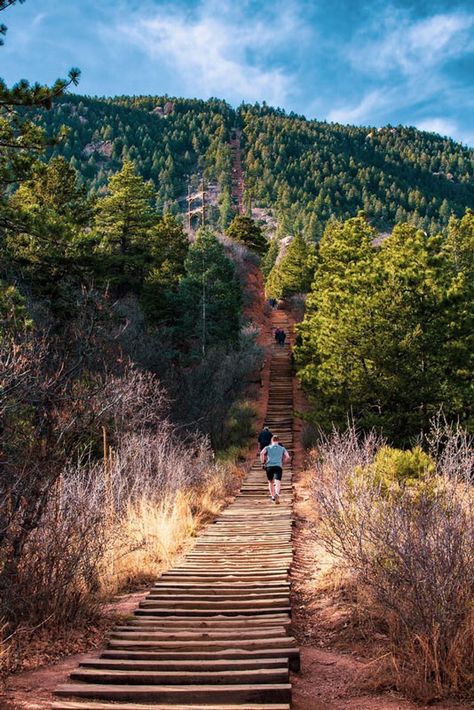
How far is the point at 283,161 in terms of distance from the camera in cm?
14700

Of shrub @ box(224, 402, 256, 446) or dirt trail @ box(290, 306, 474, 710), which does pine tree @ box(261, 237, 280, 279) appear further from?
dirt trail @ box(290, 306, 474, 710)

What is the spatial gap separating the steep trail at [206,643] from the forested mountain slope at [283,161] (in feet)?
289

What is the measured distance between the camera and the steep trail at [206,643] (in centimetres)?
372

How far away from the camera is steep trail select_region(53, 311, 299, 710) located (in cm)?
372

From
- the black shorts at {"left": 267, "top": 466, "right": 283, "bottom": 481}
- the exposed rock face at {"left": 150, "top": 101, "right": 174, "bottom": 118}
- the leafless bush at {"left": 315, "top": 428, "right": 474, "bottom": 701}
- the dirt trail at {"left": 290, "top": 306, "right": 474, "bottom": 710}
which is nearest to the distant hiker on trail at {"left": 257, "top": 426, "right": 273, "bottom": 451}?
the black shorts at {"left": 267, "top": 466, "right": 283, "bottom": 481}

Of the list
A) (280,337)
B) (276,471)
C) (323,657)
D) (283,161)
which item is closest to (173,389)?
(276,471)

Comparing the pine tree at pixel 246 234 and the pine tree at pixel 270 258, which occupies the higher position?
the pine tree at pixel 270 258

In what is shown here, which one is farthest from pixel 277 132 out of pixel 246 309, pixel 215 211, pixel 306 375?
pixel 306 375

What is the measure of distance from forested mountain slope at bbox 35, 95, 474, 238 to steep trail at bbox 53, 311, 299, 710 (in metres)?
88.2

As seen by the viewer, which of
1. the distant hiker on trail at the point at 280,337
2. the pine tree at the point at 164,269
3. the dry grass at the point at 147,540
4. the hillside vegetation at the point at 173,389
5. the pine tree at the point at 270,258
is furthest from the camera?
the pine tree at the point at 270,258

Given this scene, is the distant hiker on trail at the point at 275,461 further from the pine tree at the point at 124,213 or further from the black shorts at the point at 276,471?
the pine tree at the point at 124,213

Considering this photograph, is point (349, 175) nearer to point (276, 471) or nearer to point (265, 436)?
point (265, 436)

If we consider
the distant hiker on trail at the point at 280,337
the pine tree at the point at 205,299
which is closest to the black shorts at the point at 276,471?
the pine tree at the point at 205,299

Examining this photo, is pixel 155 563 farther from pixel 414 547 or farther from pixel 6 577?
pixel 414 547
